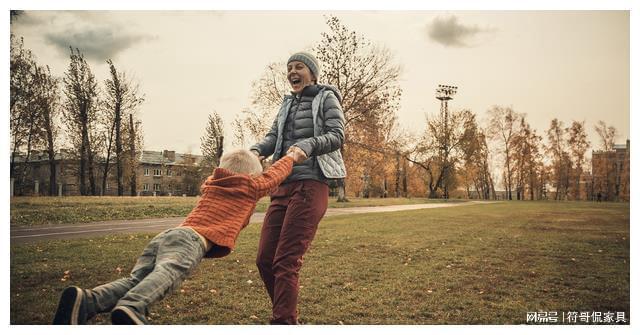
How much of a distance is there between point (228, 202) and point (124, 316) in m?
0.71

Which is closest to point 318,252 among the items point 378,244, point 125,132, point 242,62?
point 378,244

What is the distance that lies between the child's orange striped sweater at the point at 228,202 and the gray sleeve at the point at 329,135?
0.21 meters

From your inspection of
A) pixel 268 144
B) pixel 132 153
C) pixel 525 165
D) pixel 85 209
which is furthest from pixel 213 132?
pixel 525 165

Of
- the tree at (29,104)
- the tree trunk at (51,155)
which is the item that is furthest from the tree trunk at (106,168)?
the tree at (29,104)

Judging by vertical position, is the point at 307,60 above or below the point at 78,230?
above

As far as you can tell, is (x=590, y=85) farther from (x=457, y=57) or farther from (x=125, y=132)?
(x=125, y=132)

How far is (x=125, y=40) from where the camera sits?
18.1ft

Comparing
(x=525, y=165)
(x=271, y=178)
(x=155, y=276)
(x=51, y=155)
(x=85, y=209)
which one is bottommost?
(x=85, y=209)

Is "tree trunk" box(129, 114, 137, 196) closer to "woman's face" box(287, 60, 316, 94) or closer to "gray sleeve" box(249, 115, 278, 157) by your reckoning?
"gray sleeve" box(249, 115, 278, 157)

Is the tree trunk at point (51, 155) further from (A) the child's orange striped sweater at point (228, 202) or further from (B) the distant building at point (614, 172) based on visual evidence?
(B) the distant building at point (614, 172)

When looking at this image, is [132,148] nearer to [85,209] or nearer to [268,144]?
[85,209]

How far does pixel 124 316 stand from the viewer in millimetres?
1806

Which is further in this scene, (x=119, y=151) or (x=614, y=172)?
(x=119, y=151)
